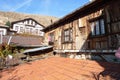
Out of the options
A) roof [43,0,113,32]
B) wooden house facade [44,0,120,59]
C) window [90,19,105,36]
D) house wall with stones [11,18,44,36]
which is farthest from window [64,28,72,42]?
house wall with stones [11,18,44,36]

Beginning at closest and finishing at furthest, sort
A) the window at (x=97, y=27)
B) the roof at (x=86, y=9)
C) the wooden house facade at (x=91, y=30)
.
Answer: the wooden house facade at (x=91, y=30), the roof at (x=86, y=9), the window at (x=97, y=27)

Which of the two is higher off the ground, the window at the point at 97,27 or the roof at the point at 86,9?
the roof at the point at 86,9

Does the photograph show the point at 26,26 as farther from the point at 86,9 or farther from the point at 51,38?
the point at 86,9

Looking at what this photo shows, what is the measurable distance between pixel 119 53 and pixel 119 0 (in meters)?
3.61

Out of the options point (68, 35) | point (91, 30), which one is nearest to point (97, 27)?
point (91, 30)

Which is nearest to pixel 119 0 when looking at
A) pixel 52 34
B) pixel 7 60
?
pixel 52 34

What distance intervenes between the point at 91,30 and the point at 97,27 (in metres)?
0.53

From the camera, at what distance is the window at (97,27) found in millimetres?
9180

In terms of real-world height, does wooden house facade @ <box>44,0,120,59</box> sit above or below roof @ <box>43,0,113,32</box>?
below

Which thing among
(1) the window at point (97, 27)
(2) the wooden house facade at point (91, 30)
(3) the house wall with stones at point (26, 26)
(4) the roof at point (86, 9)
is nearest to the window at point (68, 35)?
(2) the wooden house facade at point (91, 30)

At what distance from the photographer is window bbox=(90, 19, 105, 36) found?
918 cm

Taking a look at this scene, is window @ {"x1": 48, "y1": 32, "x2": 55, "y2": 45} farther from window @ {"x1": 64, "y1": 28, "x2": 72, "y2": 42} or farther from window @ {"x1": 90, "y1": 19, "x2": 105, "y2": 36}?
window @ {"x1": 90, "y1": 19, "x2": 105, "y2": 36}

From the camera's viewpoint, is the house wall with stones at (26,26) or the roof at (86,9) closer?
the roof at (86,9)

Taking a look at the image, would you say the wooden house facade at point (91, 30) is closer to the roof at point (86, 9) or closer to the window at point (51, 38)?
the roof at point (86, 9)
